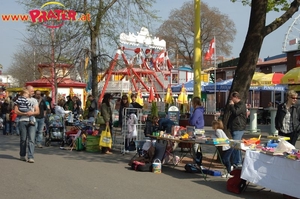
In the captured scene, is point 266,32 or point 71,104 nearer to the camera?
point 266,32

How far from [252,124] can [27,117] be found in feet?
42.3

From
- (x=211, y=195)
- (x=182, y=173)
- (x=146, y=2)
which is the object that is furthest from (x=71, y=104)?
(x=211, y=195)

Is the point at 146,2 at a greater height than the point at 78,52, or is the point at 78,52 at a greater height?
the point at 146,2

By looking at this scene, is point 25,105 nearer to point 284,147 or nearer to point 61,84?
point 284,147

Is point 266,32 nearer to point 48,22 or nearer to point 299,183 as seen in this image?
point 299,183

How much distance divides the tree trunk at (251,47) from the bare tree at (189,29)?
1898 inches

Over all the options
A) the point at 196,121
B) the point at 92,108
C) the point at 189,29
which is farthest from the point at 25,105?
the point at 189,29

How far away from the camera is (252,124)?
2138cm

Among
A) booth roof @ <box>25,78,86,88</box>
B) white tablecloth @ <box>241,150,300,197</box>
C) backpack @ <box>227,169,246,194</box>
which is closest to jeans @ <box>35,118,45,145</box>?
backpack @ <box>227,169,246,194</box>

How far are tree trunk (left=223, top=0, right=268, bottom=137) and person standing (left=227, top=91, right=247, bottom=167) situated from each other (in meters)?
0.95

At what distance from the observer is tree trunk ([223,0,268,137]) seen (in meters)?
11.3

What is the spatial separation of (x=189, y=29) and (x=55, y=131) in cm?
4602

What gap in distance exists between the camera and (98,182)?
8969mm

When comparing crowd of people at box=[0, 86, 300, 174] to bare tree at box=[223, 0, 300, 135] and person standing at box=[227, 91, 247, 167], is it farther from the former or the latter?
bare tree at box=[223, 0, 300, 135]
